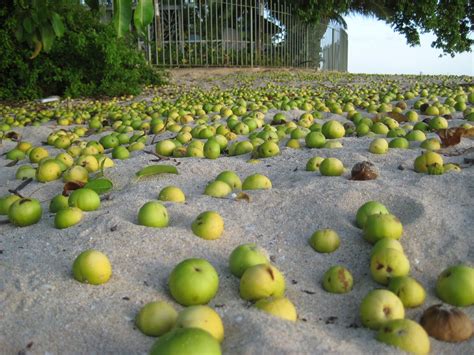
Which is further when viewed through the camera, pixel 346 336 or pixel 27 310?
pixel 27 310

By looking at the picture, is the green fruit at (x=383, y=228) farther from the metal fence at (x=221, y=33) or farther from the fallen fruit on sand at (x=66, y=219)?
the metal fence at (x=221, y=33)

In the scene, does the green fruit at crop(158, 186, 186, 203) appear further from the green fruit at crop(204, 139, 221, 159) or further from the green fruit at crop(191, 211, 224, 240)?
the green fruit at crop(204, 139, 221, 159)

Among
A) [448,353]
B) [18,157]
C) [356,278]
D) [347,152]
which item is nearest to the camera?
[448,353]

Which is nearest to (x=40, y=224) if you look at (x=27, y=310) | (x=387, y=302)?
(x=27, y=310)

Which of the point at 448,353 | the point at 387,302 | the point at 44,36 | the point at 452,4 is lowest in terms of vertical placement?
the point at 448,353

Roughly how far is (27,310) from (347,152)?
8.86 feet

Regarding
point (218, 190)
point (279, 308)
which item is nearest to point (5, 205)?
point (218, 190)

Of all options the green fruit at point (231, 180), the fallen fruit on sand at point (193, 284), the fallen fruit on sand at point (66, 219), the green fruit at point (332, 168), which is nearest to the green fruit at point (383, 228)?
the fallen fruit on sand at point (193, 284)

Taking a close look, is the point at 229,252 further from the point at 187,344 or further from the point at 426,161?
the point at 426,161

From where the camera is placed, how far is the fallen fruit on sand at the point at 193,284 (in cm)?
188

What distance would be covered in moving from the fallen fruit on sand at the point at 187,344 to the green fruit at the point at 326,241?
1.03m

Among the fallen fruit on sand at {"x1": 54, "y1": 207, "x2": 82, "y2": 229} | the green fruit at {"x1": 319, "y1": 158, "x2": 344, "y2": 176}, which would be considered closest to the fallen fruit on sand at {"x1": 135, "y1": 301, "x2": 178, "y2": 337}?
the fallen fruit on sand at {"x1": 54, "y1": 207, "x2": 82, "y2": 229}

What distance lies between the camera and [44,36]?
4273mm

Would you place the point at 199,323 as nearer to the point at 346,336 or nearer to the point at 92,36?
the point at 346,336
